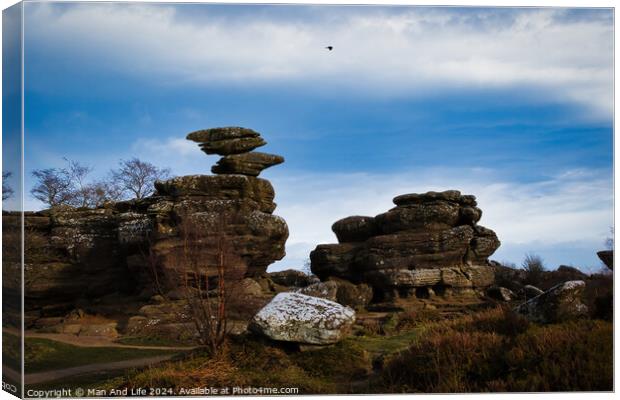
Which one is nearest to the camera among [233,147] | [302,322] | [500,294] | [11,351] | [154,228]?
[11,351]

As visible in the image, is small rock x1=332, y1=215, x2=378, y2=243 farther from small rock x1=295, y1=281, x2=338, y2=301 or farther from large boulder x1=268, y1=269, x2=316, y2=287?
small rock x1=295, y1=281, x2=338, y2=301

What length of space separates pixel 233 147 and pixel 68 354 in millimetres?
14573

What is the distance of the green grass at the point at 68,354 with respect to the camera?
18.4 m

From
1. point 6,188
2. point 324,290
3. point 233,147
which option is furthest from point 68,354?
point 233,147

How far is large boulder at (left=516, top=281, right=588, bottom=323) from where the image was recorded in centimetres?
1446

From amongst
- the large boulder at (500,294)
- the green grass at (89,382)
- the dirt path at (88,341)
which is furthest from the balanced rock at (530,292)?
the green grass at (89,382)

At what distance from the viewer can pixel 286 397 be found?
39.6 ft

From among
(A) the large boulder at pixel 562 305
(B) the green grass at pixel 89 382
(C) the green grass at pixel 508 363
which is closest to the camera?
(C) the green grass at pixel 508 363

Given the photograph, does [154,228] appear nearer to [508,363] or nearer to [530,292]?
[530,292]

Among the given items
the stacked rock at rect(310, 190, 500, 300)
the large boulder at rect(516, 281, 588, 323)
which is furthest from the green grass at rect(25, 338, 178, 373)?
the stacked rock at rect(310, 190, 500, 300)

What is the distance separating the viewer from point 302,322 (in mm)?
13766

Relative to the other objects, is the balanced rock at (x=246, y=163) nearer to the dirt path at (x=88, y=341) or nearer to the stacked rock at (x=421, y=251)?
the stacked rock at (x=421, y=251)

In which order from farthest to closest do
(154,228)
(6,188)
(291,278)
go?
(291,278) → (154,228) → (6,188)

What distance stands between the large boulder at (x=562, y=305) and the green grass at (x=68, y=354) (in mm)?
11971
